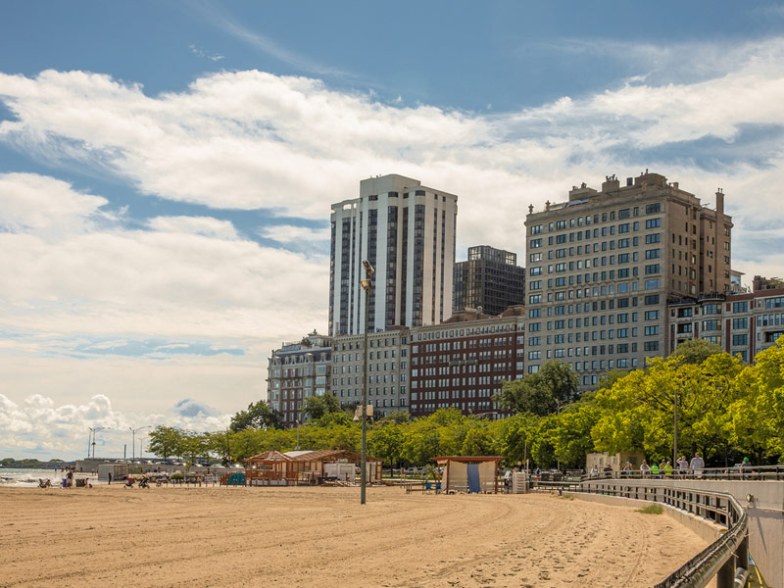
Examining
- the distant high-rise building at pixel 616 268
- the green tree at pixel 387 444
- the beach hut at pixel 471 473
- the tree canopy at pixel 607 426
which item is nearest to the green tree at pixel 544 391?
the tree canopy at pixel 607 426

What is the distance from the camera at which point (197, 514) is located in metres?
38.7

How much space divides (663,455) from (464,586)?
69.1m

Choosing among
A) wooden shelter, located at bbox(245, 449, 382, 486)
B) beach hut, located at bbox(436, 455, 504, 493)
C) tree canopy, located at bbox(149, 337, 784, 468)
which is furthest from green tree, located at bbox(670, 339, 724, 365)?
beach hut, located at bbox(436, 455, 504, 493)

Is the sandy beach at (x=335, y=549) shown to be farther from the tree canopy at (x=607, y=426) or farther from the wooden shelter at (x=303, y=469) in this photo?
the wooden shelter at (x=303, y=469)

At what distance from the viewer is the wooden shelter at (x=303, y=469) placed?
93750 mm

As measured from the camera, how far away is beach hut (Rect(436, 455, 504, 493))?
78750 millimetres

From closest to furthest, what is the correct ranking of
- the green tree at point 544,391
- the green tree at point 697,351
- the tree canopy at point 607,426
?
the tree canopy at point 607,426 < the green tree at point 697,351 < the green tree at point 544,391

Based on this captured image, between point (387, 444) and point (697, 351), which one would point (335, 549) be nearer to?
point (697, 351)

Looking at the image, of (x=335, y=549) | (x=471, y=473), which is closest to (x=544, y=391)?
(x=471, y=473)

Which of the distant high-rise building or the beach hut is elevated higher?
the distant high-rise building

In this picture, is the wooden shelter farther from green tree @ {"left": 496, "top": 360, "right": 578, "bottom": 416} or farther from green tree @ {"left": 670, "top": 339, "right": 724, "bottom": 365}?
green tree @ {"left": 496, "top": 360, "right": 578, "bottom": 416}

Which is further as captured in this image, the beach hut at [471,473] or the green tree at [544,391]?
the green tree at [544,391]

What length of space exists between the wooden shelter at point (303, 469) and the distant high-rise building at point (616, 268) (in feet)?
278

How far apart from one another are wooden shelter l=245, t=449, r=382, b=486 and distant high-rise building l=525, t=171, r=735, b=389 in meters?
84.8
